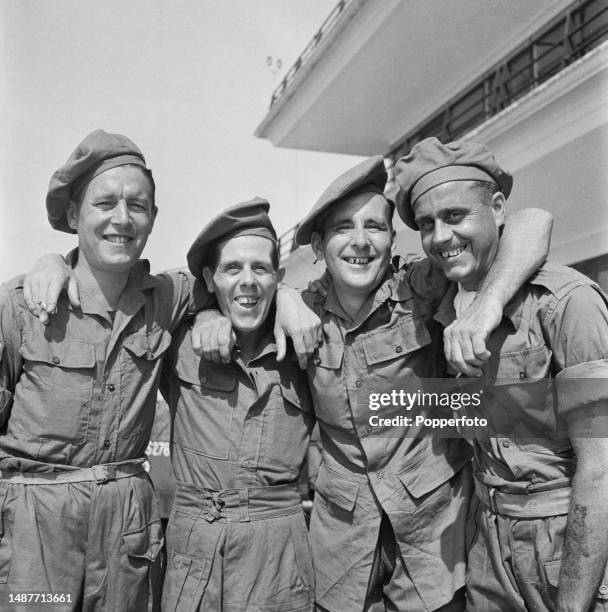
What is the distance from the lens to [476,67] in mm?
10359

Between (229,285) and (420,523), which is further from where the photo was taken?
(229,285)

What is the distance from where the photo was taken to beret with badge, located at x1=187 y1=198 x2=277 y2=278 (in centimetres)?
311

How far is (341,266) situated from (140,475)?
1.31 metres

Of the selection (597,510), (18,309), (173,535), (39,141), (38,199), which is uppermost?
(39,141)

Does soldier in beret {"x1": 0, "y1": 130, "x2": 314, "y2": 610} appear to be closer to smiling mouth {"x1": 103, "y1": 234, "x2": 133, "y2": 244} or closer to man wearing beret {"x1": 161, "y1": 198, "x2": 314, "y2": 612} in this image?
smiling mouth {"x1": 103, "y1": 234, "x2": 133, "y2": 244}

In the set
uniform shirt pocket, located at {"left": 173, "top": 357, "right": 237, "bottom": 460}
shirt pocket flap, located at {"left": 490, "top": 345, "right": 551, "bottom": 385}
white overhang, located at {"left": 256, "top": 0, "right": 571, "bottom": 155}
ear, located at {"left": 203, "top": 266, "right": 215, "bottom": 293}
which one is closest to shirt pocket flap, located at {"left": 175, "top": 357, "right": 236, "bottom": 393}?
uniform shirt pocket, located at {"left": 173, "top": 357, "right": 237, "bottom": 460}

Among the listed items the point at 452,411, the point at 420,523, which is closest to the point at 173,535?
the point at 420,523

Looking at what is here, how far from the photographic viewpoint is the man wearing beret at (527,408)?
2184 mm

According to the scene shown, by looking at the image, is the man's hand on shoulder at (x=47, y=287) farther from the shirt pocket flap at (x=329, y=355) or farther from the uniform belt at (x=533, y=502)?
the uniform belt at (x=533, y=502)

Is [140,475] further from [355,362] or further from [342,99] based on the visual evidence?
[342,99]

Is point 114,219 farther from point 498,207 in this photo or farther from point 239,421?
point 498,207

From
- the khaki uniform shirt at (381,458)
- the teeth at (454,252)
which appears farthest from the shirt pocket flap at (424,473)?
the teeth at (454,252)

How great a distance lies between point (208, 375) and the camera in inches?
121

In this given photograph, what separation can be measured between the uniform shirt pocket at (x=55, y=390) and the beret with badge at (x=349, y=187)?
1.17 meters
